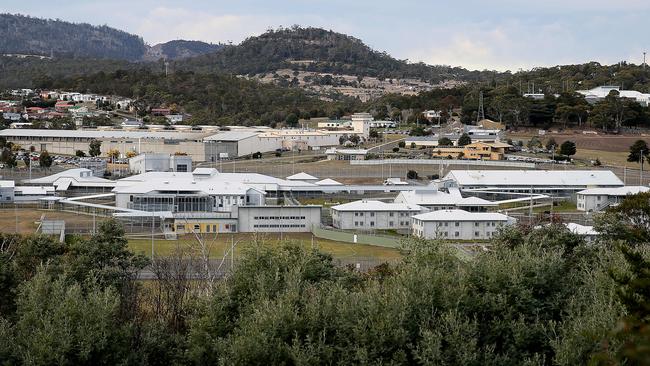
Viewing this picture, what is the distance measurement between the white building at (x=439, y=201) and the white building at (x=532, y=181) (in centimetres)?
377

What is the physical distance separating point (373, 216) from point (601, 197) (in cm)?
821

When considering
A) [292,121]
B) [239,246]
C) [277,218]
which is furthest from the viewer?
[292,121]

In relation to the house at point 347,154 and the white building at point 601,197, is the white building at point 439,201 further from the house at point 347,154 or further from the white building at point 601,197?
the house at point 347,154

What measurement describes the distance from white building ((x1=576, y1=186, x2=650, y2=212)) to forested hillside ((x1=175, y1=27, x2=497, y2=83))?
8269cm

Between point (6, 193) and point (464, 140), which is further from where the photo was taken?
point (464, 140)

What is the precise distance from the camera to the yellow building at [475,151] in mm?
45312

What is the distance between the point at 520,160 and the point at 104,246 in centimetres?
2954

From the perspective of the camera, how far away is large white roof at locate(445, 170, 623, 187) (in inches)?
1382

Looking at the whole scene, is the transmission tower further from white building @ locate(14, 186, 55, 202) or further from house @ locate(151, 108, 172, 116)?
white building @ locate(14, 186, 55, 202)

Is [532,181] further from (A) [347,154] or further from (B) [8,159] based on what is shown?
(B) [8,159]

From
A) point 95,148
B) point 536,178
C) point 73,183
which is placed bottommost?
point 73,183

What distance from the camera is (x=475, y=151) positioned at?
45812 millimetres

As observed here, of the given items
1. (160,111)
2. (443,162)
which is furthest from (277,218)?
(160,111)

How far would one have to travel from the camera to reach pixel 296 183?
35344 mm
